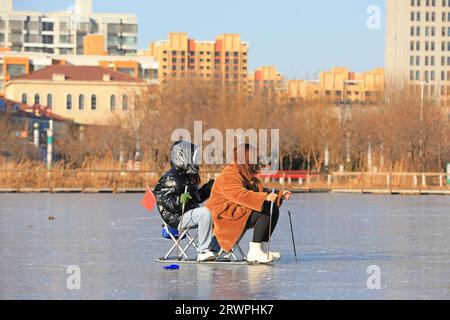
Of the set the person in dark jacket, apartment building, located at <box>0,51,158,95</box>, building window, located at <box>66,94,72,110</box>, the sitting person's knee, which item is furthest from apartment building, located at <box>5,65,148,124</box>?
the sitting person's knee

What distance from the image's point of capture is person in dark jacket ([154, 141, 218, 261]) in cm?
1431

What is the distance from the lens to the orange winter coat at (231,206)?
14.0 m

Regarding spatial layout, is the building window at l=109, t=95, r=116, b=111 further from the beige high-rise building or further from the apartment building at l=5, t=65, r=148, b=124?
the beige high-rise building

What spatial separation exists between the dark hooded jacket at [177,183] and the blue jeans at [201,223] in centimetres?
17

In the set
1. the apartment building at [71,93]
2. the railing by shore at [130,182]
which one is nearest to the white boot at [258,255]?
the railing by shore at [130,182]

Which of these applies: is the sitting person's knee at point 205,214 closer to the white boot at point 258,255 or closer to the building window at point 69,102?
the white boot at point 258,255

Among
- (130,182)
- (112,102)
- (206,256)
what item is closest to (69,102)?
(112,102)

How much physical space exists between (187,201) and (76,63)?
15997 cm

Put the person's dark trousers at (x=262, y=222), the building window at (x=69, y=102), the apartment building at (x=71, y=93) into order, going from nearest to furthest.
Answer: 1. the person's dark trousers at (x=262, y=222)
2. the apartment building at (x=71, y=93)
3. the building window at (x=69, y=102)

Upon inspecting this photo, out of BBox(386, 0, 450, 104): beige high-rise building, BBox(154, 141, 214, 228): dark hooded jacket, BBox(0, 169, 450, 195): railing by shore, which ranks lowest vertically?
BBox(0, 169, 450, 195): railing by shore

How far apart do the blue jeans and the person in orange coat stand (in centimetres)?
12

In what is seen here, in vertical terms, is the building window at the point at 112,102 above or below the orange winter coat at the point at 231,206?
above
